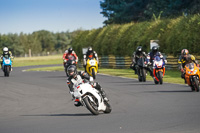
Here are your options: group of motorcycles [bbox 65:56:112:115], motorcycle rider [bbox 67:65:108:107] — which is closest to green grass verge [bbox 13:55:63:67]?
motorcycle rider [bbox 67:65:108:107]

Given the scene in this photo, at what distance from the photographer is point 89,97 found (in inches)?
424

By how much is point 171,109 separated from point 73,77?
2.55 m

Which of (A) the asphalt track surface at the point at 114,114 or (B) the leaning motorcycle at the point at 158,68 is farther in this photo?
(B) the leaning motorcycle at the point at 158,68

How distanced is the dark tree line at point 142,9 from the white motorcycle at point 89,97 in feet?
135

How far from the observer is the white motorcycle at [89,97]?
1071 cm

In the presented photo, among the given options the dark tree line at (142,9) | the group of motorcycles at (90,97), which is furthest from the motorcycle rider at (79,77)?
the dark tree line at (142,9)

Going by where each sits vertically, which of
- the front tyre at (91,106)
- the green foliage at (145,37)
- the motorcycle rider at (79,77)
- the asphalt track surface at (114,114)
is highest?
the green foliage at (145,37)

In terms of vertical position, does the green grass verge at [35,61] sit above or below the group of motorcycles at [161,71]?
below

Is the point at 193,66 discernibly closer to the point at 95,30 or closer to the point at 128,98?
the point at 128,98

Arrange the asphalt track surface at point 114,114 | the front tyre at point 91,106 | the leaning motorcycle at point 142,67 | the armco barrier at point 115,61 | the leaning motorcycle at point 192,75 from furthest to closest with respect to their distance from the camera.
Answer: the armco barrier at point 115,61 → the leaning motorcycle at point 142,67 → the leaning motorcycle at point 192,75 → the front tyre at point 91,106 → the asphalt track surface at point 114,114

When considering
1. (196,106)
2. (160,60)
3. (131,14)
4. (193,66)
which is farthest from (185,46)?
(131,14)

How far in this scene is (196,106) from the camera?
11.9 metres

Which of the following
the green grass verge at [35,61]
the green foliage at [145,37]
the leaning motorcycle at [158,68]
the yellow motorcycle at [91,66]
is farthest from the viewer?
the green grass verge at [35,61]

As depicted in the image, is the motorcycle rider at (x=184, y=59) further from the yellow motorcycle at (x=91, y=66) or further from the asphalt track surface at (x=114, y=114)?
the yellow motorcycle at (x=91, y=66)
